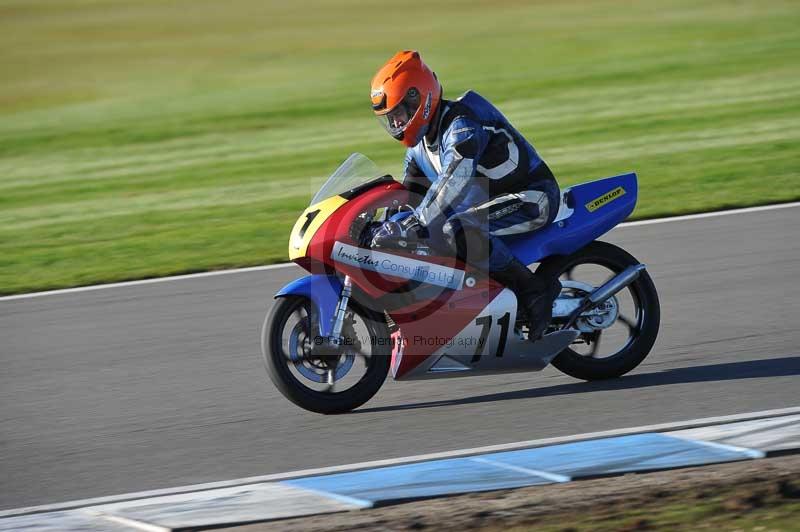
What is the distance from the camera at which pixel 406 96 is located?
6527 mm

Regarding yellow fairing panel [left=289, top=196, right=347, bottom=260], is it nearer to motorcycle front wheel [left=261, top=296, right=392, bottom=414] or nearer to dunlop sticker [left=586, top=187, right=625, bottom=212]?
motorcycle front wheel [left=261, top=296, right=392, bottom=414]

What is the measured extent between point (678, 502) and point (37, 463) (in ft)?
10.6

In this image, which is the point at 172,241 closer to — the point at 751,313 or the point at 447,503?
the point at 751,313

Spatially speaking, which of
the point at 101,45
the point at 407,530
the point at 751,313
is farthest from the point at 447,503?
the point at 101,45

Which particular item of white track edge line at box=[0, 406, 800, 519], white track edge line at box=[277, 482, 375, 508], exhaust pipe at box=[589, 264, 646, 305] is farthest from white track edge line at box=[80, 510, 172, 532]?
exhaust pipe at box=[589, 264, 646, 305]

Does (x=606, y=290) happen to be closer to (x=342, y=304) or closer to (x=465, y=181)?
(x=465, y=181)

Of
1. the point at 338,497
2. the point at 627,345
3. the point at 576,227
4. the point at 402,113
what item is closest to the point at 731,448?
the point at 627,345

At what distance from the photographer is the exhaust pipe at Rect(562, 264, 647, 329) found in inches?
281

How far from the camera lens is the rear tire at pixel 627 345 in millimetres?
7176

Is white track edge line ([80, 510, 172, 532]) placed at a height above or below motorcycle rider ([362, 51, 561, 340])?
below

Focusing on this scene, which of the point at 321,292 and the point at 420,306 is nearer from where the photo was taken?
the point at 321,292

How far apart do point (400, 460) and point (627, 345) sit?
1892mm

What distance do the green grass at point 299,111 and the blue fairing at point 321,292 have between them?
438 centimetres

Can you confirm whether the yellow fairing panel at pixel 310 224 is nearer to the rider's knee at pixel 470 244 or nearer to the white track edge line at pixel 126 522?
the rider's knee at pixel 470 244
